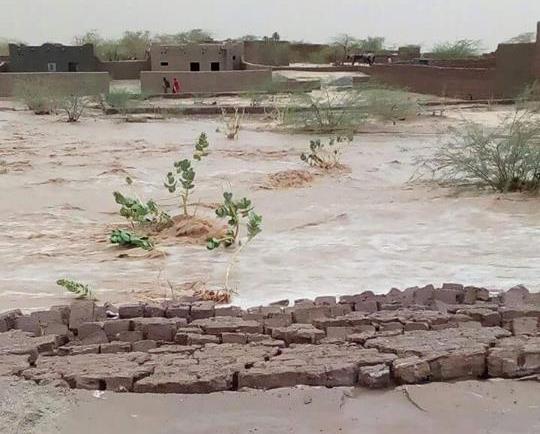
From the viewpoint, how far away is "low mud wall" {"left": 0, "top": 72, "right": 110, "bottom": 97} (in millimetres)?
31156

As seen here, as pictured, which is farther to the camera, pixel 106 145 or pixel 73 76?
pixel 73 76

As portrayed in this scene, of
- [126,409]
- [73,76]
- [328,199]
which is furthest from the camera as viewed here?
[73,76]

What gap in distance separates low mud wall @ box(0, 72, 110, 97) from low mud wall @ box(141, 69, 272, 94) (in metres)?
2.13

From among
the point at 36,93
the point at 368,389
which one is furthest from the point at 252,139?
the point at 368,389

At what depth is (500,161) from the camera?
12.4 metres

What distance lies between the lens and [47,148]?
62.4 ft

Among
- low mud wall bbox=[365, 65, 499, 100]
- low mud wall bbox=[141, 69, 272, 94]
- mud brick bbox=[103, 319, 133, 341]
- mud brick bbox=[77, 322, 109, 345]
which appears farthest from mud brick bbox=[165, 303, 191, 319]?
low mud wall bbox=[141, 69, 272, 94]

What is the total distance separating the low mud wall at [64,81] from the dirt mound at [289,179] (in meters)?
17.8

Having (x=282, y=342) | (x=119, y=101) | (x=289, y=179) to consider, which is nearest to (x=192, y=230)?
(x=289, y=179)

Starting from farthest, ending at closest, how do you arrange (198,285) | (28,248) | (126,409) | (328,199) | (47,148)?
(47,148) → (328,199) → (28,248) → (198,285) → (126,409)

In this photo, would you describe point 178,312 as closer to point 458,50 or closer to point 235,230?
point 235,230

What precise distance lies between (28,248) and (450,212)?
18.1ft

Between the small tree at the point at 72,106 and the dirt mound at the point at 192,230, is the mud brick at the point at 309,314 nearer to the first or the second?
the dirt mound at the point at 192,230

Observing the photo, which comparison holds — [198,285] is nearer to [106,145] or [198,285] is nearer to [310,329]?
[310,329]
